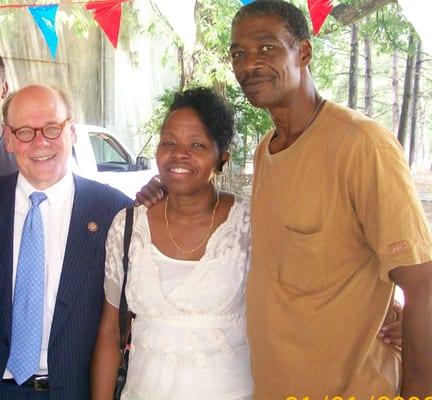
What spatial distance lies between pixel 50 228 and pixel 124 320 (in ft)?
1.56

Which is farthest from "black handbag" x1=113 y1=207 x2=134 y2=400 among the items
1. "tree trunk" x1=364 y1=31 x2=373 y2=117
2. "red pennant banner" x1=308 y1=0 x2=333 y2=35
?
"tree trunk" x1=364 y1=31 x2=373 y2=117

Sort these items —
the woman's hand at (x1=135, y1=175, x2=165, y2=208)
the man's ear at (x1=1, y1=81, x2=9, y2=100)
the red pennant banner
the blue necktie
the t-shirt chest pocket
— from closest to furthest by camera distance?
1. the t-shirt chest pocket
2. the blue necktie
3. the woman's hand at (x1=135, y1=175, x2=165, y2=208)
4. the man's ear at (x1=1, y1=81, x2=9, y2=100)
5. the red pennant banner

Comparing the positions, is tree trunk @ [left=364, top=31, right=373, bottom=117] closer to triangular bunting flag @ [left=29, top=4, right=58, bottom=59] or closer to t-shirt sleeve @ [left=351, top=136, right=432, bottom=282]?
triangular bunting flag @ [left=29, top=4, right=58, bottom=59]

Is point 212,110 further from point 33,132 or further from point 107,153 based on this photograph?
point 107,153

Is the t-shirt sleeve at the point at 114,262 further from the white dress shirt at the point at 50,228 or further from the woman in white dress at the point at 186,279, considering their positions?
the white dress shirt at the point at 50,228

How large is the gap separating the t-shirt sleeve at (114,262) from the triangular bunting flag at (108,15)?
2.59 metres

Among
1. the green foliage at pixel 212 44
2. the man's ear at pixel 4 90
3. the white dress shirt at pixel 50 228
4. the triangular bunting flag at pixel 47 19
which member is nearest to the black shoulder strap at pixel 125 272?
the white dress shirt at pixel 50 228

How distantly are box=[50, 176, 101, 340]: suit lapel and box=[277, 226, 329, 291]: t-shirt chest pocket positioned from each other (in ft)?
2.63

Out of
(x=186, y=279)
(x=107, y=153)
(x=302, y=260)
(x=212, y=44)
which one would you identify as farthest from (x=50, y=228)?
(x=107, y=153)

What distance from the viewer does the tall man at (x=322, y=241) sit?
1579 millimetres

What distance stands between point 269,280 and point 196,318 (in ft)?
1.09

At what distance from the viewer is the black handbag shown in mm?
2125

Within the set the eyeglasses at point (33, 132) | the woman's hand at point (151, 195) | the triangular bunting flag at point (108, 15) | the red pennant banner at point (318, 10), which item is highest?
the triangular bunting flag at point (108, 15)

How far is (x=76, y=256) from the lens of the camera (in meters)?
2.22
